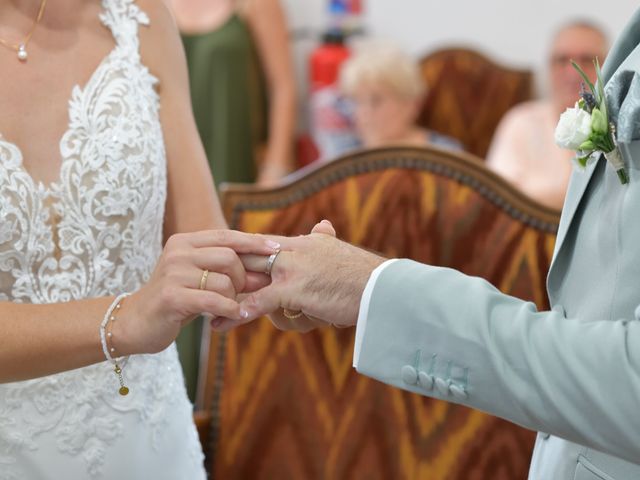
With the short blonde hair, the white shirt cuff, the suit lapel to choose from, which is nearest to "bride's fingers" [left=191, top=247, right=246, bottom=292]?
the white shirt cuff

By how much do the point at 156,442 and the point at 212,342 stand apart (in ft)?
1.80

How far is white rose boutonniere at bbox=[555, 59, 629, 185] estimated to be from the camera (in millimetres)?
1300

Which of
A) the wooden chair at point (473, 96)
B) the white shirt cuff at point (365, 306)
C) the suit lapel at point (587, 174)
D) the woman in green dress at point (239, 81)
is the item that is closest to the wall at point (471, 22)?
the wooden chair at point (473, 96)

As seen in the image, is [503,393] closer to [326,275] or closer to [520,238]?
[326,275]

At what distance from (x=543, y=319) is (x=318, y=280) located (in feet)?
0.89

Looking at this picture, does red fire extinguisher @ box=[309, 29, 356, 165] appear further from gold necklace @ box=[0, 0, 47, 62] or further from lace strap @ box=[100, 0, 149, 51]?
gold necklace @ box=[0, 0, 47, 62]

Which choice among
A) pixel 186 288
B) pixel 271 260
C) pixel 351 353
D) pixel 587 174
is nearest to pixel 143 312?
pixel 186 288

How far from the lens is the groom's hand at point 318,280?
1.32 metres

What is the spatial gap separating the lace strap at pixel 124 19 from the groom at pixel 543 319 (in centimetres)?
50

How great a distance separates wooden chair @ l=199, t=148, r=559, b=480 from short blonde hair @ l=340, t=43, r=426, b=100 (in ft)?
6.81

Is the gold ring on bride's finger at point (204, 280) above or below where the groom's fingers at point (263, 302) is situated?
above

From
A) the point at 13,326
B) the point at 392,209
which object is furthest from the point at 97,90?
Result: the point at 392,209

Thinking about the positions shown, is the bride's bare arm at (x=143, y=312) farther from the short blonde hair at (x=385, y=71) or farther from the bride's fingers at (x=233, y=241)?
the short blonde hair at (x=385, y=71)

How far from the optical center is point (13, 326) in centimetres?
146
